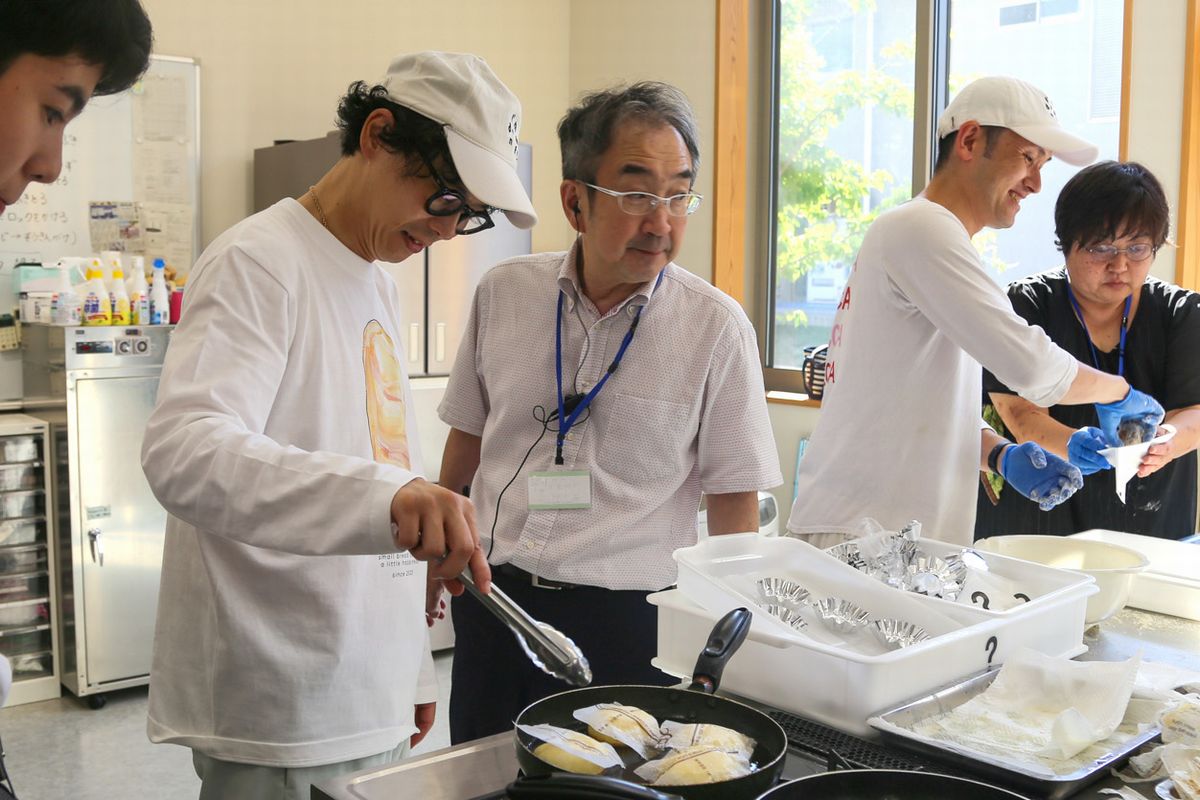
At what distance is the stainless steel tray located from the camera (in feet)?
3.05

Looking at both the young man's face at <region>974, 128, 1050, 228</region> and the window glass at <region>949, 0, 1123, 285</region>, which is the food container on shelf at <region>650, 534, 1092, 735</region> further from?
the window glass at <region>949, 0, 1123, 285</region>

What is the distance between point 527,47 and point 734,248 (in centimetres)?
143

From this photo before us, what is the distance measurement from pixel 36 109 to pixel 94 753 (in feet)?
9.32

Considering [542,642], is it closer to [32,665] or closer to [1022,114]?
[1022,114]

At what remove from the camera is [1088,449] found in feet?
6.65

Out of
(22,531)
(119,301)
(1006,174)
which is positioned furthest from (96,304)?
(1006,174)

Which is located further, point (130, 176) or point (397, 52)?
point (397, 52)

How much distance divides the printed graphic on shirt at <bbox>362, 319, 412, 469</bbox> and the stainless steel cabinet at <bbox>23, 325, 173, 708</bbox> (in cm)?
232

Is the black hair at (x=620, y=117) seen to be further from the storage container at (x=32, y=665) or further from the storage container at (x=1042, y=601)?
the storage container at (x=32, y=665)

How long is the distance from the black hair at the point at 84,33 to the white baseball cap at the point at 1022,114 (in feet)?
4.96

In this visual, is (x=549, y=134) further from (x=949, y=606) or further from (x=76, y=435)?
(x=949, y=606)

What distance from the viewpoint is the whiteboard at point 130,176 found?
380 centimetres

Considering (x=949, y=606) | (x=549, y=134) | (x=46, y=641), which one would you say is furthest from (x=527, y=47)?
(x=949, y=606)

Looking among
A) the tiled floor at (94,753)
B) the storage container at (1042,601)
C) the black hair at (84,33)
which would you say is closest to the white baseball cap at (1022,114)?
the storage container at (1042,601)
